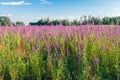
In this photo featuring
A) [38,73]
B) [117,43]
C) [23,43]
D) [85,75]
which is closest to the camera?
[85,75]

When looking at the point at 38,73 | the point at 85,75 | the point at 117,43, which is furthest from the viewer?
the point at 117,43

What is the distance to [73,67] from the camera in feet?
17.5

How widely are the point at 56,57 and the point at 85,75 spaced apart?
0.80 meters

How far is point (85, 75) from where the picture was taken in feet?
15.8

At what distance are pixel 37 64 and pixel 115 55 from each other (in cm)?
152

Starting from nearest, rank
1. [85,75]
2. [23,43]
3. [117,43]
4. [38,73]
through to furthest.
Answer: [85,75] → [38,73] → [117,43] → [23,43]

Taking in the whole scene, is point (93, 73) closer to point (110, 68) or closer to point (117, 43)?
point (110, 68)

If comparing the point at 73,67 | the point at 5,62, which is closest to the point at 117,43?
the point at 73,67

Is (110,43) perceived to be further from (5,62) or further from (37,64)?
(5,62)

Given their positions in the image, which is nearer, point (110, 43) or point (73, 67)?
point (73, 67)

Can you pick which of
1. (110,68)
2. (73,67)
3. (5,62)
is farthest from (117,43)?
(5,62)

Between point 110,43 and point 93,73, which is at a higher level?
point 110,43

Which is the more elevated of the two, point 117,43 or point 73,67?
point 117,43

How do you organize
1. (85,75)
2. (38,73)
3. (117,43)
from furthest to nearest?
1. (117,43)
2. (38,73)
3. (85,75)
